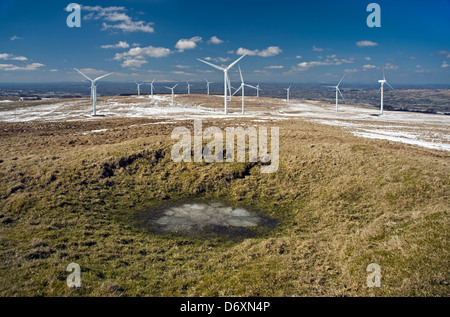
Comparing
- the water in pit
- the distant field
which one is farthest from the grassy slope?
the water in pit

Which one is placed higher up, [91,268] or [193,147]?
[193,147]

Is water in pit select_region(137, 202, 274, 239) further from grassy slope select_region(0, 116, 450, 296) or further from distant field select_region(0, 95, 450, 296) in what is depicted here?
grassy slope select_region(0, 116, 450, 296)

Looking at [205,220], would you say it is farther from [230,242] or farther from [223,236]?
[230,242]
